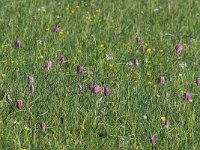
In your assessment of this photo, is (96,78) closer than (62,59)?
Yes

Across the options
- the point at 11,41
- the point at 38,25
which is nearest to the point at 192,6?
the point at 38,25

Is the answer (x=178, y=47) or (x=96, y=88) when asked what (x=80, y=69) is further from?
(x=178, y=47)

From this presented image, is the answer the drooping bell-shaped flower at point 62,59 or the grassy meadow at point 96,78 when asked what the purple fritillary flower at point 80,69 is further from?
the drooping bell-shaped flower at point 62,59

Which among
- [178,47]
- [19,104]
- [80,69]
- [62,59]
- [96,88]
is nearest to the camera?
[19,104]

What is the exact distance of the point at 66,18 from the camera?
8.06 metres

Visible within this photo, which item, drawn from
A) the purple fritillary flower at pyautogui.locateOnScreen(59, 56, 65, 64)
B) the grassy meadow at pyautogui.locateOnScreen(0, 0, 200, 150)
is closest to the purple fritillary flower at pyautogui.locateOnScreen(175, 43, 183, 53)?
the grassy meadow at pyautogui.locateOnScreen(0, 0, 200, 150)

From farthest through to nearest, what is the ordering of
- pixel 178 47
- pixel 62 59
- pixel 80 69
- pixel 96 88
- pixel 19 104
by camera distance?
pixel 178 47 < pixel 62 59 < pixel 80 69 < pixel 96 88 < pixel 19 104

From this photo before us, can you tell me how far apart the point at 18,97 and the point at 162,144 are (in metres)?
1.19

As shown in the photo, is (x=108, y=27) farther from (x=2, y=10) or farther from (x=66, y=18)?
(x=2, y=10)

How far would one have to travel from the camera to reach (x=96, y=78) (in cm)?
565

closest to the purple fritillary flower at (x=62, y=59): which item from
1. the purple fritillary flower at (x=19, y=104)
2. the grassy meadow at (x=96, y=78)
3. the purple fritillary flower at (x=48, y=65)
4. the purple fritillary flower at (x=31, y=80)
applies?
the grassy meadow at (x=96, y=78)

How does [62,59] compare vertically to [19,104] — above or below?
below

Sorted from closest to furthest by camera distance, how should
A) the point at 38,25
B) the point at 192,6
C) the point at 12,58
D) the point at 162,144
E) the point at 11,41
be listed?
the point at 162,144 < the point at 12,58 < the point at 11,41 < the point at 38,25 < the point at 192,6

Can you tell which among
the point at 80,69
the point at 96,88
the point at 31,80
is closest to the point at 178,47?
the point at 80,69
